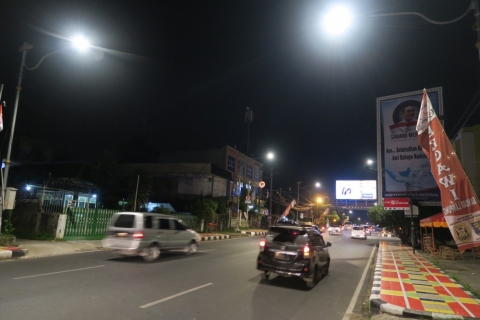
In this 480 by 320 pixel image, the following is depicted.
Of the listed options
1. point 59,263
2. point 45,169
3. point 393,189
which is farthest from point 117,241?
point 45,169

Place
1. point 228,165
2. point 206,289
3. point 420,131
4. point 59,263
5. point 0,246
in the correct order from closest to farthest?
point 420,131 < point 206,289 < point 59,263 < point 0,246 < point 228,165

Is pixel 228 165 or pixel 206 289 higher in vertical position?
pixel 228 165

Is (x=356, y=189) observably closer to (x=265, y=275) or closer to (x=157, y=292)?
(x=265, y=275)

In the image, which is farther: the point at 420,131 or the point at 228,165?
the point at 228,165

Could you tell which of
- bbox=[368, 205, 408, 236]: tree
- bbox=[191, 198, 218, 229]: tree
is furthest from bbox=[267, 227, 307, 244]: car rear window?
bbox=[191, 198, 218, 229]: tree

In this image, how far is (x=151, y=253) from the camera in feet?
41.1

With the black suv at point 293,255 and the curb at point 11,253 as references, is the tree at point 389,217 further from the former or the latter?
the curb at point 11,253

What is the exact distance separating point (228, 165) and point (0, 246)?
3750cm

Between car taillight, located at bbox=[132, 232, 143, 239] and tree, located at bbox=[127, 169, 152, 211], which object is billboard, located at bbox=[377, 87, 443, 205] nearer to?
car taillight, located at bbox=[132, 232, 143, 239]

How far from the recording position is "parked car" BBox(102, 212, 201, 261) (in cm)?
1199

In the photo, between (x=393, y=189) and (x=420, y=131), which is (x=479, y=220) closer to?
(x=420, y=131)

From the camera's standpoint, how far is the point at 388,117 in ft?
69.5

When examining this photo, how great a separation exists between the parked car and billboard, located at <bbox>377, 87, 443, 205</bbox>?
14.4 meters

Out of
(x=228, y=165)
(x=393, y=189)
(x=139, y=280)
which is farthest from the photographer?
(x=228, y=165)
